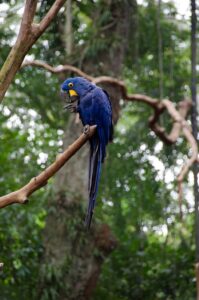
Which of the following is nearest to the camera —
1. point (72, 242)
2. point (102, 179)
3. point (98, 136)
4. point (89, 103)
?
point (98, 136)

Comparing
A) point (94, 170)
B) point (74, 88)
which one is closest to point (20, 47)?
point (94, 170)

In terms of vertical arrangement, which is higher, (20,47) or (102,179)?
(102,179)

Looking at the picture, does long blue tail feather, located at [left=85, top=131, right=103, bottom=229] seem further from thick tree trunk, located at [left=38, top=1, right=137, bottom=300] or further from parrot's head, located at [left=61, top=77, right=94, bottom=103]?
thick tree trunk, located at [left=38, top=1, right=137, bottom=300]

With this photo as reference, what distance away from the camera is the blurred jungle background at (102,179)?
172 inches

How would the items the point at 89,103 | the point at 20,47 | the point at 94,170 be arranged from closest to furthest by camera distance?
the point at 20,47 → the point at 94,170 → the point at 89,103

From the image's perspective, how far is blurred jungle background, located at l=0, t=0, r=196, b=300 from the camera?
4379 mm

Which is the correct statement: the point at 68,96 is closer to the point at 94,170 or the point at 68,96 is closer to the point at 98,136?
the point at 98,136

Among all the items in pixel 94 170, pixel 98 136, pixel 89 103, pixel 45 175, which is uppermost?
pixel 89 103

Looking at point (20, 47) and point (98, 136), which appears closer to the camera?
point (20, 47)

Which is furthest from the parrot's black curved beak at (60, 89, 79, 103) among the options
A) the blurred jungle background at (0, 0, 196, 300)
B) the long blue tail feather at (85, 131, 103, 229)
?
the blurred jungle background at (0, 0, 196, 300)

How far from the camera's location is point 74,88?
287cm

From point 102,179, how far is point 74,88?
244 cm

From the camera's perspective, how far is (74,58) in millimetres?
4836

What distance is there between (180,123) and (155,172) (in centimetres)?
230
